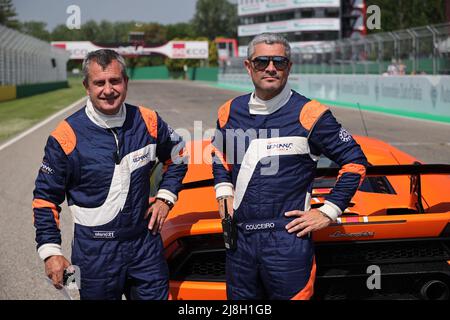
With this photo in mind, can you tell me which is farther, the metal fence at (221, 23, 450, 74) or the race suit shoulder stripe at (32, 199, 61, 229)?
the metal fence at (221, 23, 450, 74)

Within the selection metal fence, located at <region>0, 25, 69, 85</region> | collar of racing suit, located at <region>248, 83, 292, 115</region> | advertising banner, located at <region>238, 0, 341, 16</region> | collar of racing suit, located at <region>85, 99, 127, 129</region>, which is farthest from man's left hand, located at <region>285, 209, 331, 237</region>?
advertising banner, located at <region>238, 0, 341, 16</region>

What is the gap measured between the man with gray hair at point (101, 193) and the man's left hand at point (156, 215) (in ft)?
0.18

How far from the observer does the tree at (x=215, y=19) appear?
4904 inches

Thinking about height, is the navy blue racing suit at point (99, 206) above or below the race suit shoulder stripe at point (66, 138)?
below

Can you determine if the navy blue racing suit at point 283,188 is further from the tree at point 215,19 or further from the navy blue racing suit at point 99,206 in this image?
the tree at point 215,19

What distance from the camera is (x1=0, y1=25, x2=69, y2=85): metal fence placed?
3347 cm

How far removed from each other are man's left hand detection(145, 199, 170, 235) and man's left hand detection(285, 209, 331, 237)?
607 mm

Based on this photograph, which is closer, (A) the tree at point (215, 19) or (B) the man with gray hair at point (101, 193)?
(B) the man with gray hair at point (101, 193)

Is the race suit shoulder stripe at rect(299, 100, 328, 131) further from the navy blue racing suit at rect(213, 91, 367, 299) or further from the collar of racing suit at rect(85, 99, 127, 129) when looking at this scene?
the collar of racing suit at rect(85, 99, 127, 129)

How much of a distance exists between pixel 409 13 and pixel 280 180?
223 feet

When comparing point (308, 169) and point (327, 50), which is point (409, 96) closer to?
point (327, 50)

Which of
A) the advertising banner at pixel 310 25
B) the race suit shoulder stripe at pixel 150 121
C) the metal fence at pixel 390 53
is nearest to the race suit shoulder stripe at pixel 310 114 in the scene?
the race suit shoulder stripe at pixel 150 121

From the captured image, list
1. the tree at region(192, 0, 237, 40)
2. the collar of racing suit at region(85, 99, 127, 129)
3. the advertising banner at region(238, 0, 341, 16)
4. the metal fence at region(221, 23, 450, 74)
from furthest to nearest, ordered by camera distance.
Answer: the tree at region(192, 0, 237, 40) < the advertising banner at region(238, 0, 341, 16) < the metal fence at region(221, 23, 450, 74) < the collar of racing suit at region(85, 99, 127, 129)

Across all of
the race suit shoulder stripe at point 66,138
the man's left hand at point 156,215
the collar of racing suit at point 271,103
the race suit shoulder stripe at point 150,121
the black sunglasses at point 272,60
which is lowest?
the man's left hand at point 156,215
